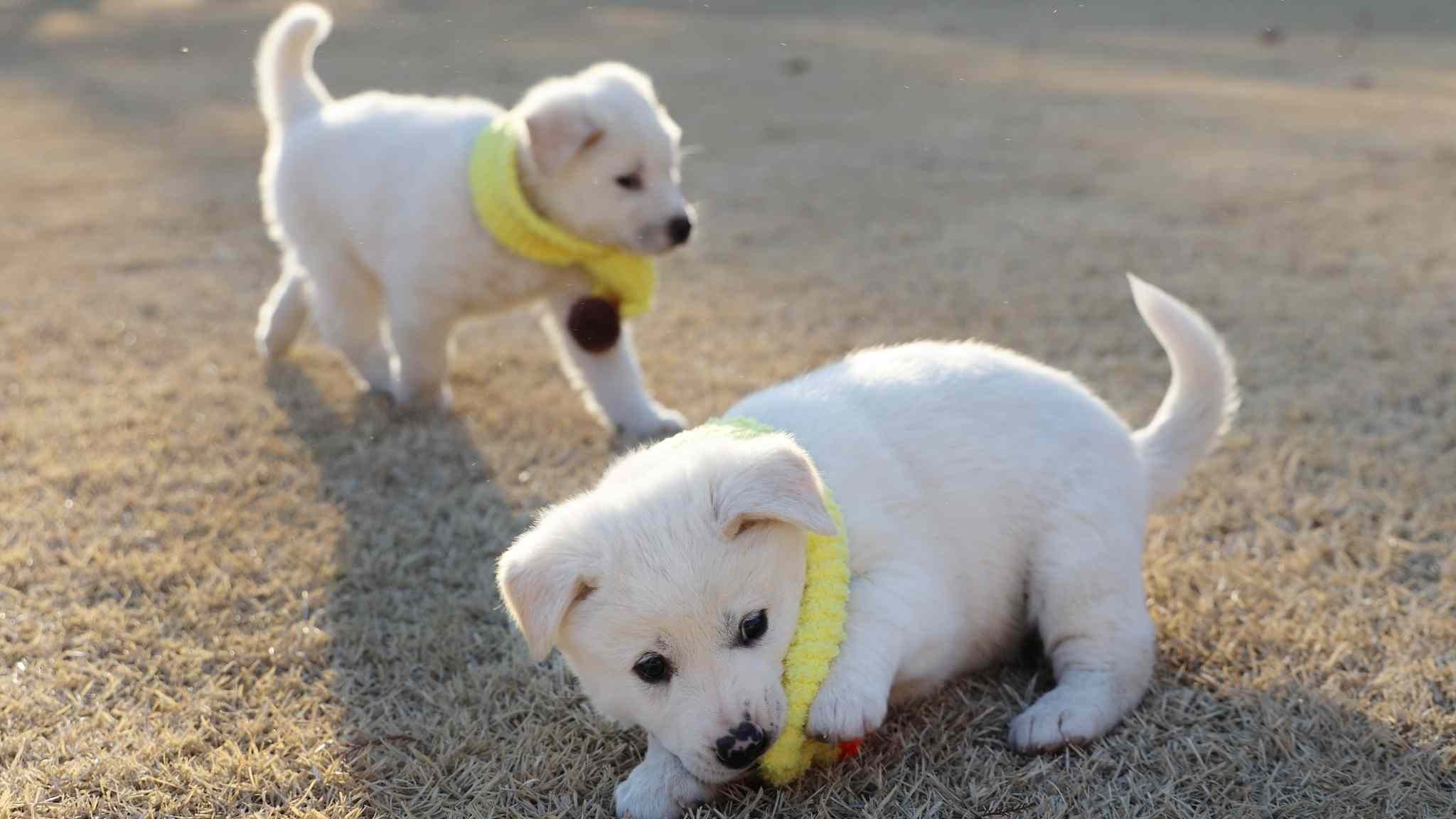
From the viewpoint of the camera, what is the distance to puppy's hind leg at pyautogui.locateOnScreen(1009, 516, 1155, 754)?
2.25 m

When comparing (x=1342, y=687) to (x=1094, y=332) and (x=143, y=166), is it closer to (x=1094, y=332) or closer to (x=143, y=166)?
(x=1094, y=332)

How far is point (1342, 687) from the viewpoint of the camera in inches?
91.0

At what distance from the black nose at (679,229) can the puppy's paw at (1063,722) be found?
80.4 inches

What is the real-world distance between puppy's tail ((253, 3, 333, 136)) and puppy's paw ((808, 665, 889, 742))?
342 centimetres

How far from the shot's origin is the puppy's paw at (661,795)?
1988mm

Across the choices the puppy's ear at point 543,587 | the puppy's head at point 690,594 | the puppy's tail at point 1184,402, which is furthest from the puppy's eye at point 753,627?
Answer: the puppy's tail at point 1184,402

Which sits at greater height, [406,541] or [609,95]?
[609,95]

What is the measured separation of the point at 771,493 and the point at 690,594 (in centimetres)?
20

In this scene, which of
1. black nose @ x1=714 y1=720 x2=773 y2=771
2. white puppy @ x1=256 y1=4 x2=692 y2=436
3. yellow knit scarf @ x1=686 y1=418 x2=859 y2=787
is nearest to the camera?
black nose @ x1=714 y1=720 x2=773 y2=771

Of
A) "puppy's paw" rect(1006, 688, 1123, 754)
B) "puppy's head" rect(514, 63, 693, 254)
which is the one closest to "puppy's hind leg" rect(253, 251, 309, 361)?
"puppy's head" rect(514, 63, 693, 254)

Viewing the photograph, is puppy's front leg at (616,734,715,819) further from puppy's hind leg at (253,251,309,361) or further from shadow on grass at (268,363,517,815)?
puppy's hind leg at (253,251,309,361)

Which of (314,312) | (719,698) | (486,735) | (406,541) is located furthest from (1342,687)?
(314,312)

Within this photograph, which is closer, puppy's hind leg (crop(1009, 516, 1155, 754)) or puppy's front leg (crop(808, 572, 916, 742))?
puppy's front leg (crop(808, 572, 916, 742))

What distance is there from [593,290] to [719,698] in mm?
2271
